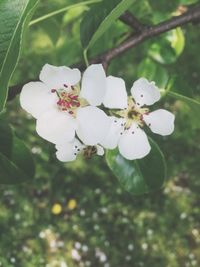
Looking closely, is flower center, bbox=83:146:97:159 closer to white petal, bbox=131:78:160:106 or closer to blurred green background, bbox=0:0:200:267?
white petal, bbox=131:78:160:106

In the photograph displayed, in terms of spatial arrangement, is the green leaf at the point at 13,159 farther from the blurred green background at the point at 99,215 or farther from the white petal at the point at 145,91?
the blurred green background at the point at 99,215

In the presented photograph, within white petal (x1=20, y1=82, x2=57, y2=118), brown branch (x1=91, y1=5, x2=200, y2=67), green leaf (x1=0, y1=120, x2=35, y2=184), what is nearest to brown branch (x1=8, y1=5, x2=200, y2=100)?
brown branch (x1=91, y1=5, x2=200, y2=67)

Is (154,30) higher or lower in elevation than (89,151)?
higher

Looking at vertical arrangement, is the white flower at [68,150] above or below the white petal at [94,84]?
below

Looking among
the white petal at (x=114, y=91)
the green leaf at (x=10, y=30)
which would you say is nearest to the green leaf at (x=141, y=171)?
the white petal at (x=114, y=91)

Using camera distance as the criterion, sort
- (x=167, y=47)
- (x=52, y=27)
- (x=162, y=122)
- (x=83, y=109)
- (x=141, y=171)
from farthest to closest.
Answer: (x=167, y=47)
(x=52, y=27)
(x=141, y=171)
(x=162, y=122)
(x=83, y=109)

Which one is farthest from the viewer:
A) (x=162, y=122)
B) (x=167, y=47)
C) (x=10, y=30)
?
(x=167, y=47)

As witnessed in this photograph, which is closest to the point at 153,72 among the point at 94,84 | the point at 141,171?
the point at 141,171

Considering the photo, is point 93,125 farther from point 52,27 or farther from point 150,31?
point 52,27
